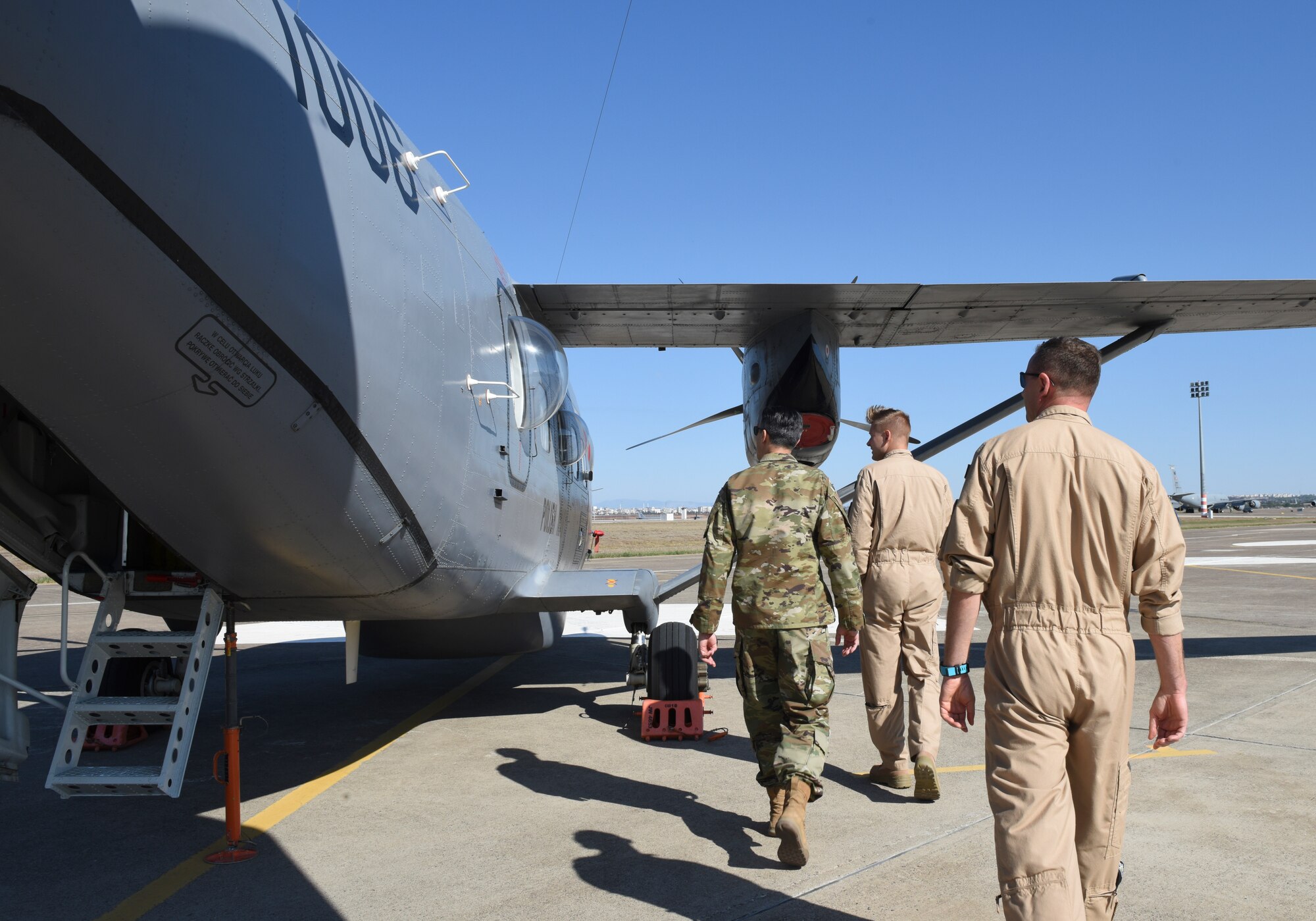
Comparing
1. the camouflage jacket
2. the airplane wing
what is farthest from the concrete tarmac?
the airplane wing

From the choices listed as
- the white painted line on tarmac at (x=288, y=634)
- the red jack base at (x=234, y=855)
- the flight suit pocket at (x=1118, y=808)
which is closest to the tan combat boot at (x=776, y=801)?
the flight suit pocket at (x=1118, y=808)

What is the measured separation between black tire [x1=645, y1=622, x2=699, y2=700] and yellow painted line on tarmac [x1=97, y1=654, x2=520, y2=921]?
198 cm

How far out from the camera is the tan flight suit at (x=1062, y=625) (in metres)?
2.60

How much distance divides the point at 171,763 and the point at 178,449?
4.47 feet

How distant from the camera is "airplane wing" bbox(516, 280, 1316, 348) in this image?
8.05 m

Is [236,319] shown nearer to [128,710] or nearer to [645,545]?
[128,710]

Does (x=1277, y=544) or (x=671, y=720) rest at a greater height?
(x=1277, y=544)

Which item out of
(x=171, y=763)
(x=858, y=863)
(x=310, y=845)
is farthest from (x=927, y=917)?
(x=171, y=763)

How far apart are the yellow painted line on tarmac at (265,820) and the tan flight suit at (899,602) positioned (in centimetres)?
328

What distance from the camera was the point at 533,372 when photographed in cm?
595

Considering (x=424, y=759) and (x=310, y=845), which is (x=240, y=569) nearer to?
(x=310, y=845)

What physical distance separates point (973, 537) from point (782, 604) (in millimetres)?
1610

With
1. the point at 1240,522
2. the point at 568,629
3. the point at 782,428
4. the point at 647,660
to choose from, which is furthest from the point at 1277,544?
the point at 1240,522

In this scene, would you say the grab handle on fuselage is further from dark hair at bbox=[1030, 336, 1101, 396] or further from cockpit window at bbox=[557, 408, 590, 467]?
dark hair at bbox=[1030, 336, 1101, 396]
